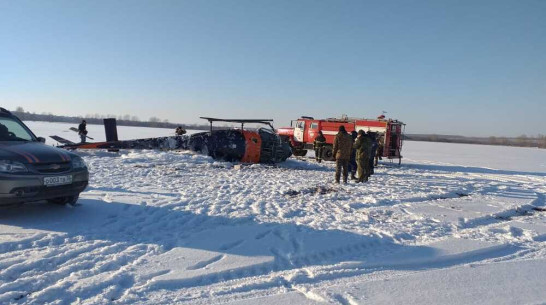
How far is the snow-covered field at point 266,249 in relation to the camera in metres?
3.21

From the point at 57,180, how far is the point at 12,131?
1.55 metres

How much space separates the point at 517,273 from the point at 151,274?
12.9ft

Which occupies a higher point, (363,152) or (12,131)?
(12,131)

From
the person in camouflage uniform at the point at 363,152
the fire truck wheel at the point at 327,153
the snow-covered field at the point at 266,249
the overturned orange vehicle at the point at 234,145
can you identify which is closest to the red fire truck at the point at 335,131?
the fire truck wheel at the point at 327,153

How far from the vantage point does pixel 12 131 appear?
18.7 feet

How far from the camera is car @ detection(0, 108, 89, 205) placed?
4.57 meters

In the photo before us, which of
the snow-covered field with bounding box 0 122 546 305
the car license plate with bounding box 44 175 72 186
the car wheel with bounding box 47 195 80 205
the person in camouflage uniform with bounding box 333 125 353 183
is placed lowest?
the snow-covered field with bounding box 0 122 546 305

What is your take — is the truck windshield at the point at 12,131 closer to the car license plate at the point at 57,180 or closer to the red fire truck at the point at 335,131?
the car license plate at the point at 57,180

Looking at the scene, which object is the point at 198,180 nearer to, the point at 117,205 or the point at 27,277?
the point at 117,205

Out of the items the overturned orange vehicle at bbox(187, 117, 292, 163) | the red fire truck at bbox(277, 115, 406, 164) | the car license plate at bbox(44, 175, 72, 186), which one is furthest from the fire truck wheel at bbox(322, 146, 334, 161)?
the car license plate at bbox(44, 175, 72, 186)

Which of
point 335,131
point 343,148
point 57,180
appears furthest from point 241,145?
point 57,180

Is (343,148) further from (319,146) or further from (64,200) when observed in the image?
(319,146)

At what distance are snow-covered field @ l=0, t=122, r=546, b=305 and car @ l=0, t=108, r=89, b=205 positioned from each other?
42cm

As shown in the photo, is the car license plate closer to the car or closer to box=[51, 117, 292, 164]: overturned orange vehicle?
the car
